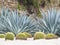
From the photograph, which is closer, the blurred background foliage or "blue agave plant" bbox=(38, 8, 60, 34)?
"blue agave plant" bbox=(38, 8, 60, 34)

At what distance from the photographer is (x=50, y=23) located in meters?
11.6

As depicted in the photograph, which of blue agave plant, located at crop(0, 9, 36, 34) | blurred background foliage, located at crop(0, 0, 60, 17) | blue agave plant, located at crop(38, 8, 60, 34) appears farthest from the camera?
blurred background foliage, located at crop(0, 0, 60, 17)

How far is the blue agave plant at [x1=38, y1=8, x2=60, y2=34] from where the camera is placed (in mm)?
11453

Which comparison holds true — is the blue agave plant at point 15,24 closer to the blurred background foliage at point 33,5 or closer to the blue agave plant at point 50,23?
the blue agave plant at point 50,23

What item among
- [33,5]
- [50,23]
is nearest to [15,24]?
[50,23]

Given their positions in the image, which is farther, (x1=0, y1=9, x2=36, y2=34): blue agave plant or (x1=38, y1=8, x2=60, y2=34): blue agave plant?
(x1=0, y1=9, x2=36, y2=34): blue agave plant

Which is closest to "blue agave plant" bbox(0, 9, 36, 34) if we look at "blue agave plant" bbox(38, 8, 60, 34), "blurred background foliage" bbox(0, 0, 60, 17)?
"blue agave plant" bbox(38, 8, 60, 34)

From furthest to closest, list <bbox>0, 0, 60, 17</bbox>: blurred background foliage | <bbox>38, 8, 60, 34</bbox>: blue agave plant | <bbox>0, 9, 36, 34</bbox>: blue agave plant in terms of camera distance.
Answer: <bbox>0, 0, 60, 17</bbox>: blurred background foliage < <bbox>0, 9, 36, 34</bbox>: blue agave plant < <bbox>38, 8, 60, 34</bbox>: blue agave plant

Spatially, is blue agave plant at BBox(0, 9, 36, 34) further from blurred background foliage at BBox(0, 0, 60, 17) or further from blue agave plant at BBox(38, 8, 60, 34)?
blurred background foliage at BBox(0, 0, 60, 17)

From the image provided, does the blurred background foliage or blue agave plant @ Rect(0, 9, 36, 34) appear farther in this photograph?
the blurred background foliage

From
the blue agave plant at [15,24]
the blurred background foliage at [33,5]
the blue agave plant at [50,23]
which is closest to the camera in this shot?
the blue agave plant at [50,23]

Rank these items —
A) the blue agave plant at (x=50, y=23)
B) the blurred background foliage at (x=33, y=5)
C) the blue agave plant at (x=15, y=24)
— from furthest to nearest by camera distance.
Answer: the blurred background foliage at (x=33, y=5)
the blue agave plant at (x=15, y=24)
the blue agave plant at (x=50, y=23)

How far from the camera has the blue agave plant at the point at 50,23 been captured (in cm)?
1145

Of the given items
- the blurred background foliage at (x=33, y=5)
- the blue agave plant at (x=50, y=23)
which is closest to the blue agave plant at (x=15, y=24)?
the blue agave plant at (x=50, y=23)
